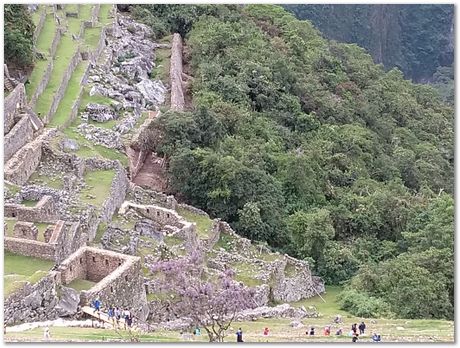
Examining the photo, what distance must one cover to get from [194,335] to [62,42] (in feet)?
89.7

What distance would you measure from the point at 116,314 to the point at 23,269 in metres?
3.28

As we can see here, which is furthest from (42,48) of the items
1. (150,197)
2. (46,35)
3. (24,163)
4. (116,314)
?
(116,314)

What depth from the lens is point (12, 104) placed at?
30453mm

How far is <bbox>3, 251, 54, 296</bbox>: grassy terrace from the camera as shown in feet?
59.6

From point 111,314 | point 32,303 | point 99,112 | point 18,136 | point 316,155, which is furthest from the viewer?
point 316,155

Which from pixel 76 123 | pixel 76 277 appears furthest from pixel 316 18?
pixel 76 277

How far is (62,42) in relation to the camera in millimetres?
42031

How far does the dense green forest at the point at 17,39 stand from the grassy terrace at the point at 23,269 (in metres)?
15.6

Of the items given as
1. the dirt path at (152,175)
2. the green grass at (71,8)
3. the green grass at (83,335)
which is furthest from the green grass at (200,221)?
the green grass at (71,8)

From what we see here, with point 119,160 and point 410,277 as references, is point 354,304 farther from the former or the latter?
point 119,160

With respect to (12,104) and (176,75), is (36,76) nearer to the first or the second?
(12,104)

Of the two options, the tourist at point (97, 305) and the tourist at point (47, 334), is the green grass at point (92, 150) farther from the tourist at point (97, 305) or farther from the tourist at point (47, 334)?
the tourist at point (47, 334)

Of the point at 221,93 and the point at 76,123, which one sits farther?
the point at 221,93

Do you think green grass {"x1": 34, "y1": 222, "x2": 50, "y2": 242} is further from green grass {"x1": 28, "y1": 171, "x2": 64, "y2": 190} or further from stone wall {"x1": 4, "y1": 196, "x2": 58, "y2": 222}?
green grass {"x1": 28, "y1": 171, "x2": 64, "y2": 190}
